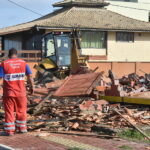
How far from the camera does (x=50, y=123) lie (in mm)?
10992

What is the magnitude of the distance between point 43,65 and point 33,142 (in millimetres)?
14130

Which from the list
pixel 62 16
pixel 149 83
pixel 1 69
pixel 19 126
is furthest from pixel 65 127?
pixel 62 16

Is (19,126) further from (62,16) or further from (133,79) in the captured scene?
(62,16)

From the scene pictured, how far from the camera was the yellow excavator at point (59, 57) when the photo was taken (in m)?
21.0

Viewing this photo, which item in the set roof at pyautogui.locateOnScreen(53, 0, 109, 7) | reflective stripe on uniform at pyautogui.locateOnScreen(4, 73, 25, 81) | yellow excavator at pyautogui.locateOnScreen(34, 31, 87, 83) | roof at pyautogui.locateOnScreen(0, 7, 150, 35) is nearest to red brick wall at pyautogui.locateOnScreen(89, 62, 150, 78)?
yellow excavator at pyautogui.locateOnScreen(34, 31, 87, 83)

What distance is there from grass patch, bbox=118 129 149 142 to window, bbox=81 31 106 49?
3178 centimetres

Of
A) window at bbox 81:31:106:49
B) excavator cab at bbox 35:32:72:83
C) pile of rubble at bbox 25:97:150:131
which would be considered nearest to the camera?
pile of rubble at bbox 25:97:150:131

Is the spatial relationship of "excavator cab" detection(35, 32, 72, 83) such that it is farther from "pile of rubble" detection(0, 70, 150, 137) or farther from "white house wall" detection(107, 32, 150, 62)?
"white house wall" detection(107, 32, 150, 62)

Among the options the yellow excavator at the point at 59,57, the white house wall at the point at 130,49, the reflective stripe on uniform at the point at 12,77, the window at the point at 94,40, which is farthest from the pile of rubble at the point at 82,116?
the white house wall at the point at 130,49

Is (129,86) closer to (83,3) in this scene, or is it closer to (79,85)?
(79,85)

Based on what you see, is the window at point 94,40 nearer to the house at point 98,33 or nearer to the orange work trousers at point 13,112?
the house at point 98,33

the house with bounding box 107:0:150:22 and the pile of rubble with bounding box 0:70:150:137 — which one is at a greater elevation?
the house with bounding box 107:0:150:22

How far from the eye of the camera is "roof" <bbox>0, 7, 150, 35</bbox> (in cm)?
3909

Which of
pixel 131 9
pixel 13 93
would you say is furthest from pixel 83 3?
pixel 13 93
